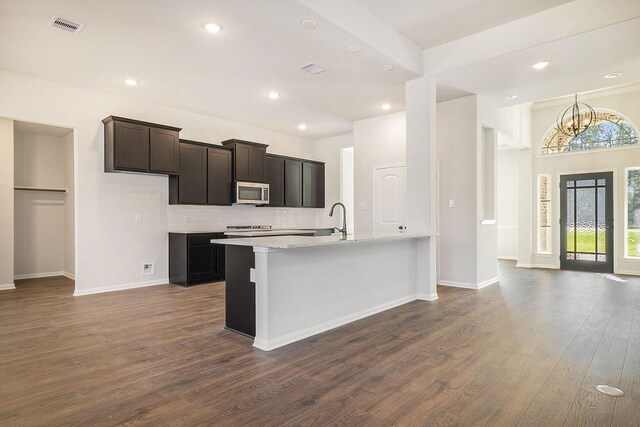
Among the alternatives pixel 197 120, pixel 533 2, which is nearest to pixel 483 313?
pixel 533 2

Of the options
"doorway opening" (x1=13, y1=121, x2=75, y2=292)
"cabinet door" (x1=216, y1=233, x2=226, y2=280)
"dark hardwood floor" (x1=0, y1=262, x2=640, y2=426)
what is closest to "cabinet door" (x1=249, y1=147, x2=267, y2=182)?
"cabinet door" (x1=216, y1=233, x2=226, y2=280)

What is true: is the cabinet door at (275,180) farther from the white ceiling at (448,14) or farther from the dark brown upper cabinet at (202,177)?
the white ceiling at (448,14)

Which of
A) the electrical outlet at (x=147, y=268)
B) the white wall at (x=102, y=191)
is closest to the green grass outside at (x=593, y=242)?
the white wall at (x=102, y=191)

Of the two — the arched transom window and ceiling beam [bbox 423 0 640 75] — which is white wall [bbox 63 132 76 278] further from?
the arched transom window

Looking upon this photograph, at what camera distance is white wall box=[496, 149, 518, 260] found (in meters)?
9.18

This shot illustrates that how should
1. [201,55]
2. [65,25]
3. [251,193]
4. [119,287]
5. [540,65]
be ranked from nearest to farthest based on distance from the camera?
[65,25]
[201,55]
[540,65]
[119,287]
[251,193]

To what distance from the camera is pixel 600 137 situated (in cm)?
723

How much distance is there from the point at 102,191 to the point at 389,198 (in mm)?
4673

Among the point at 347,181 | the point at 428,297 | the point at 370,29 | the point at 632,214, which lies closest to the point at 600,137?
the point at 632,214

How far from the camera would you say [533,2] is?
3.68 m

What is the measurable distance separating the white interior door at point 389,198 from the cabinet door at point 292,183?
2023mm

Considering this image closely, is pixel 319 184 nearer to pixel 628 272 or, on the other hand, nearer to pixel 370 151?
pixel 370 151

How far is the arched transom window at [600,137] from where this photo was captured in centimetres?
696

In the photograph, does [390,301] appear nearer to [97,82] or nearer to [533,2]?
[533,2]
